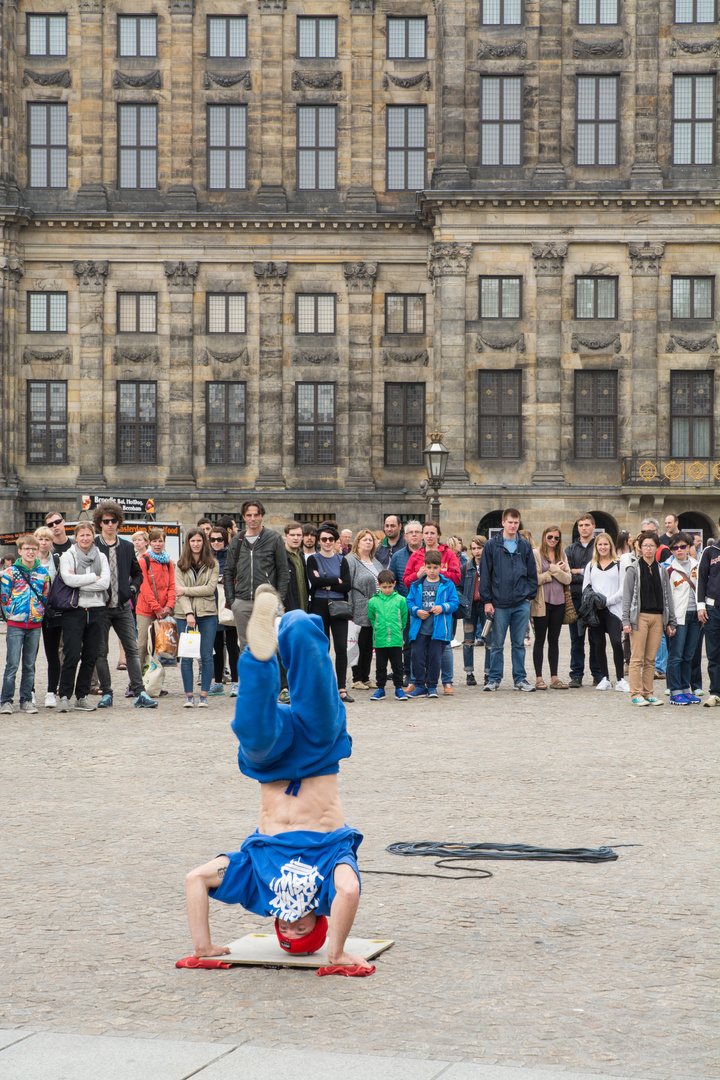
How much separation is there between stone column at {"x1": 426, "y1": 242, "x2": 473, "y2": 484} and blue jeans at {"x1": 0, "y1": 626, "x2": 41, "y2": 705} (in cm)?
2522

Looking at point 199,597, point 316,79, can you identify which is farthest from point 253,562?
point 316,79

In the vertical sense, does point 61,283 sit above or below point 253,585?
above

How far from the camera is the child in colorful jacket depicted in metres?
14.2

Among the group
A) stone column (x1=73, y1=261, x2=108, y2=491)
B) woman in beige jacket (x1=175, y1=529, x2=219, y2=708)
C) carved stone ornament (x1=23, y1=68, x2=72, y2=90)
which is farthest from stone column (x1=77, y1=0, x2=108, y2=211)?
woman in beige jacket (x1=175, y1=529, x2=219, y2=708)

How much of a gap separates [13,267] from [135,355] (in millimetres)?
4510

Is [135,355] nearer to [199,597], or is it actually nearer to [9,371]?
[9,371]

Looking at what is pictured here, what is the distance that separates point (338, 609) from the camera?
15.5 m

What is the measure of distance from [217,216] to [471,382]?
30.6ft

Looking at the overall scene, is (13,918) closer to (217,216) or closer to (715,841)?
(715,841)

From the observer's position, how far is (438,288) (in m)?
A: 39.6

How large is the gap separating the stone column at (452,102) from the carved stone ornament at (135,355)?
9.94 m

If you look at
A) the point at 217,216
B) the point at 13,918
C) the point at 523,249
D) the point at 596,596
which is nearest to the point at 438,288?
the point at 523,249

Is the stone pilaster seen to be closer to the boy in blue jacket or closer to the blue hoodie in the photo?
the boy in blue jacket

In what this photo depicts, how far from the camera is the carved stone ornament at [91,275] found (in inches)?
1607
